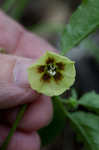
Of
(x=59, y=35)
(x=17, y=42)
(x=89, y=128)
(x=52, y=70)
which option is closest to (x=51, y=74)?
(x=52, y=70)

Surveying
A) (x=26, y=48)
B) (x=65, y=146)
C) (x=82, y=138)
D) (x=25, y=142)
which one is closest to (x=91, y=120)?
(x=82, y=138)

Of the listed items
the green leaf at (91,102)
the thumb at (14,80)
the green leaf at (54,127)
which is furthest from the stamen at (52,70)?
the green leaf at (54,127)

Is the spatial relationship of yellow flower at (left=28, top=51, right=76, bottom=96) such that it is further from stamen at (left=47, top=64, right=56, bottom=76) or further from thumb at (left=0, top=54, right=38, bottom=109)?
thumb at (left=0, top=54, right=38, bottom=109)

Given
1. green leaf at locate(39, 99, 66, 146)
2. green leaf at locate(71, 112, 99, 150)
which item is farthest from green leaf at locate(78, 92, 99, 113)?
green leaf at locate(39, 99, 66, 146)

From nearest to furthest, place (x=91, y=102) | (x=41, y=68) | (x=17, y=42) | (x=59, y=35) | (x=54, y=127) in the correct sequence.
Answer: (x=41, y=68)
(x=91, y=102)
(x=54, y=127)
(x=17, y=42)
(x=59, y=35)

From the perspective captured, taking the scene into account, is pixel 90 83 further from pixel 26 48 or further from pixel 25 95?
pixel 25 95

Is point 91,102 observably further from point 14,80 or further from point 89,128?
point 14,80
